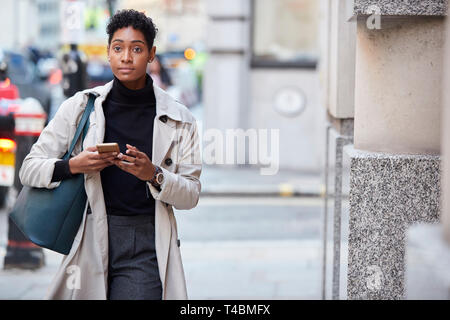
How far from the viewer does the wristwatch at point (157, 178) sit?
336 centimetres

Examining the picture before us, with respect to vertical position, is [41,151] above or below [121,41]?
below

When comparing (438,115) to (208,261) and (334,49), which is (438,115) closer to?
(334,49)

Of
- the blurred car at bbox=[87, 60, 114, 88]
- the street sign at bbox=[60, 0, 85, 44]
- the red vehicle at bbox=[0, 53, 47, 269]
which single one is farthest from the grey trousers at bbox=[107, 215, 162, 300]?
the blurred car at bbox=[87, 60, 114, 88]

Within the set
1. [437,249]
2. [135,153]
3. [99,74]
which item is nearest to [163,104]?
[135,153]

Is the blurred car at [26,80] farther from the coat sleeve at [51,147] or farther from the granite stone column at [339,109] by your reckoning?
the coat sleeve at [51,147]

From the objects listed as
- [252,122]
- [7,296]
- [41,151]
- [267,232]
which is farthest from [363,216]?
Answer: [252,122]

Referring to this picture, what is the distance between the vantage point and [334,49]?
493 centimetres

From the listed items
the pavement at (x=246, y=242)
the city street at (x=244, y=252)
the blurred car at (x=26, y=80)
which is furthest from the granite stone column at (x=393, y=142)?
the blurred car at (x=26, y=80)

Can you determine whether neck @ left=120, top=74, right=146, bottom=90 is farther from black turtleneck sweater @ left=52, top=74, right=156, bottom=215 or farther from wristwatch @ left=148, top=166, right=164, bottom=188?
wristwatch @ left=148, top=166, right=164, bottom=188

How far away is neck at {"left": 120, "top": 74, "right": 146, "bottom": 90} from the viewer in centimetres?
359

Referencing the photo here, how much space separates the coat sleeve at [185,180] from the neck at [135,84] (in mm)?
304
